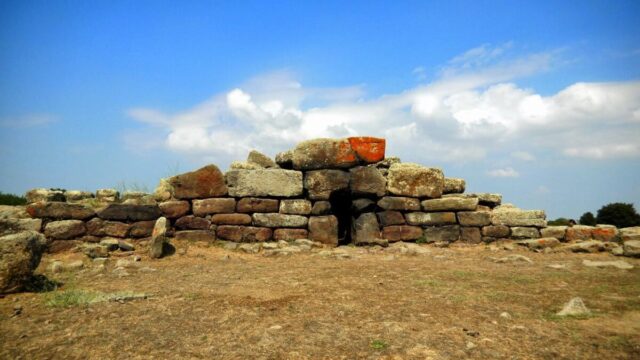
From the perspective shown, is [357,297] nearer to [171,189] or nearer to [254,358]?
[254,358]

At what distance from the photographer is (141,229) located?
8.74 metres

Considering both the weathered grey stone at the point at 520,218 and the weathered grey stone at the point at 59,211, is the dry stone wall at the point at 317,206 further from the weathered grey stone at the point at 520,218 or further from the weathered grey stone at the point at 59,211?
the weathered grey stone at the point at 59,211

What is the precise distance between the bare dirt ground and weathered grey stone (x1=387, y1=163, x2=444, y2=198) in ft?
9.17

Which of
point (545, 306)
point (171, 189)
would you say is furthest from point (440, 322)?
point (171, 189)

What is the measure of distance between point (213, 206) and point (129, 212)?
1.68 m

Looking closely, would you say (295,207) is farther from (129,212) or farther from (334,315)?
(334,315)

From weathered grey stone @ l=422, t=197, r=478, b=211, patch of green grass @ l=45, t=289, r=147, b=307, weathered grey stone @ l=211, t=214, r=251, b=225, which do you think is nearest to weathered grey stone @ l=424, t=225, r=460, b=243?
weathered grey stone @ l=422, t=197, r=478, b=211

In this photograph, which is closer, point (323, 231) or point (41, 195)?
point (41, 195)

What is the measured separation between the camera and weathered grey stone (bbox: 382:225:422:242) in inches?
372

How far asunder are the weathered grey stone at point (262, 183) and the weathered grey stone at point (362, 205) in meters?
1.26

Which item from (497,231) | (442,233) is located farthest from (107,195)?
(497,231)

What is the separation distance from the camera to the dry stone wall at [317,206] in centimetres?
898

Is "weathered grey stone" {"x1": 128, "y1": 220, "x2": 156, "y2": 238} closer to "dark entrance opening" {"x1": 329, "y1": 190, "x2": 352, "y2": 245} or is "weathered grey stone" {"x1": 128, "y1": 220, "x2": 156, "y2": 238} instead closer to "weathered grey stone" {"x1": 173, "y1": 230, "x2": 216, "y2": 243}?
"weathered grey stone" {"x1": 173, "y1": 230, "x2": 216, "y2": 243}

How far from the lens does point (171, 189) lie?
9234 millimetres
